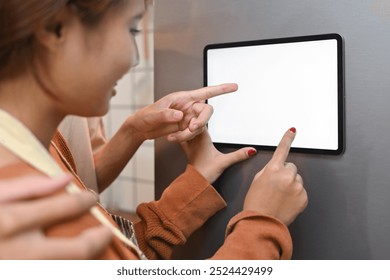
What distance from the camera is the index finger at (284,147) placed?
60cm

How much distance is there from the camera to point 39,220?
0.33 m

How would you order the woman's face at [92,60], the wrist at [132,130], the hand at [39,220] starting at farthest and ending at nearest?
1. the wrist at [132,130]
2. the woman's face at [92,60]
3. the hand at [39,220]

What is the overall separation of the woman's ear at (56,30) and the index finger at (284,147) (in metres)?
0.32

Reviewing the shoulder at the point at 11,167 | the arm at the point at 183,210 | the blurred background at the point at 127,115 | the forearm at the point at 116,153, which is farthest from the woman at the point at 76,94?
the blurred background at the point at 127,115

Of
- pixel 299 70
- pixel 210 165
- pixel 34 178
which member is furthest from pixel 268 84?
pixel 34 178

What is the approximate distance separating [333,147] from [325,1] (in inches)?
7.7

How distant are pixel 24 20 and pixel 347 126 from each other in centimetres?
41

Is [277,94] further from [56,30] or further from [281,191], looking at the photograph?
[56,30]

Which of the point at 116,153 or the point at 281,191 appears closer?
the point at 281,191

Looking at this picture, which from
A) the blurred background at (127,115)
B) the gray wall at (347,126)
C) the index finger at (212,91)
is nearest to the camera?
the gray wall at (347,126)

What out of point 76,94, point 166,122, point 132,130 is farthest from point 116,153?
point 76,94

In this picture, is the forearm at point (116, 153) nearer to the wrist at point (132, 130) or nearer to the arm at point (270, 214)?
the wrist at point (132, 130)

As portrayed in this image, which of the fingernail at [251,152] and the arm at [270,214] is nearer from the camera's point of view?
the arm at [270,214]

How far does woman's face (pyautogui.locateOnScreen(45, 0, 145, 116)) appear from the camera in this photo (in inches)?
17.2
